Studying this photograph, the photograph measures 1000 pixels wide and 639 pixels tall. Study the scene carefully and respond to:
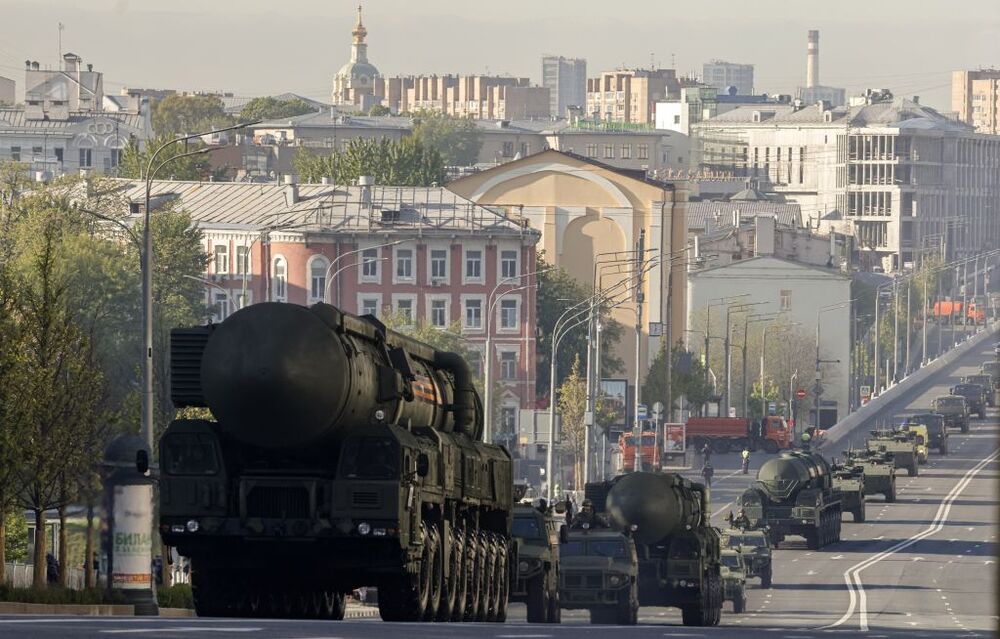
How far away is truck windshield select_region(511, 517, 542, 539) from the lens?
132 feet

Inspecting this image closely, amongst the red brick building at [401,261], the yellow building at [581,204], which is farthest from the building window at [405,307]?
the yellow building at [581,204]

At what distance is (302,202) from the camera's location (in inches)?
4562

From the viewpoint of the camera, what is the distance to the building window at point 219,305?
109 m

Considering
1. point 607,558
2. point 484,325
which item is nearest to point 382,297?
point 484,325

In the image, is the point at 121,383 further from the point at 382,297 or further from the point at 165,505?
the point at 165,505

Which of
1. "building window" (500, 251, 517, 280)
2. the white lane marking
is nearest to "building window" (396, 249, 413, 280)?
"building window" (500, 251, 517, 280)

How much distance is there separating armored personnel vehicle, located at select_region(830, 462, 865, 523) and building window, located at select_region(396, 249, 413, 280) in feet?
93.7

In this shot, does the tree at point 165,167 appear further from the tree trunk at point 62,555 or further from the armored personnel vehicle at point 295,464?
the armored personnel vehicle at point 295,464

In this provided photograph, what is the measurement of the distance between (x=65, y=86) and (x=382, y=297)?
84.7 metres

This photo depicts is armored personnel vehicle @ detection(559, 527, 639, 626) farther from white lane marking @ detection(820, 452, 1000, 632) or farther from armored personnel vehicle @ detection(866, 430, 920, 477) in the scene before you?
armored personnel vehicle @ detection(866, 430, 920, 477)

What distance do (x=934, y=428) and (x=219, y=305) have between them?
3313 cm

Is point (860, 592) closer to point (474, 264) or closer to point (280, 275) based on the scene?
point (280, 275)

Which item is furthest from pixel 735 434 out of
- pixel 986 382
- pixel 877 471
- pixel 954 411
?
pixel 986 382

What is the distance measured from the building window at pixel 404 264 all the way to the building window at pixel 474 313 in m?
2.82
